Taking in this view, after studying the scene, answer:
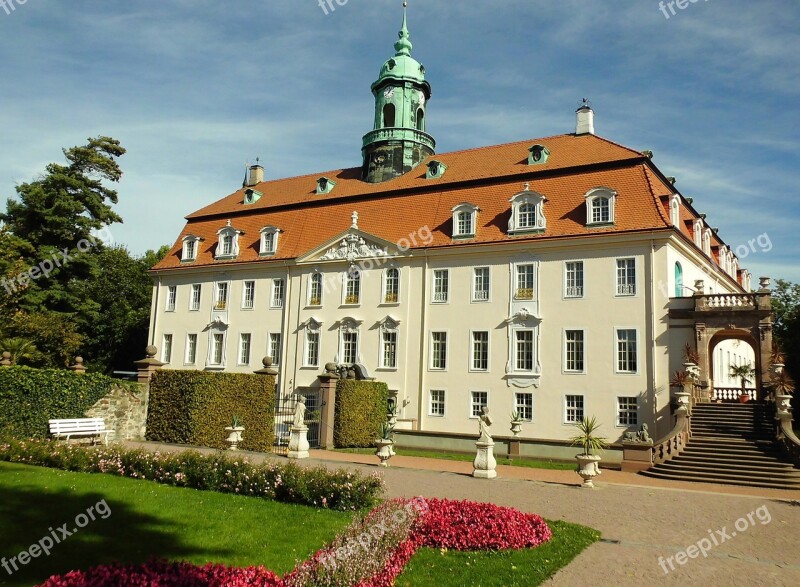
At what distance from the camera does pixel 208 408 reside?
2236 centimetres

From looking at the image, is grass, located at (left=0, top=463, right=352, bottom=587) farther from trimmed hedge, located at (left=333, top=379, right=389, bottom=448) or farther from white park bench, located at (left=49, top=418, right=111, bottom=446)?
trimmed hedge, located at (left=333, top=379, right=389, bottom=448)

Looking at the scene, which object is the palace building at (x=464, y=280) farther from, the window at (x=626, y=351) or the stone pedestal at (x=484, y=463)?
the stone pedestal at (x=484, y=463)

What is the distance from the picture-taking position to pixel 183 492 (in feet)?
41.5

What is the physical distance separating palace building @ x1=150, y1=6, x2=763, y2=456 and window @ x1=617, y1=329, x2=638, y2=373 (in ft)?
0.18

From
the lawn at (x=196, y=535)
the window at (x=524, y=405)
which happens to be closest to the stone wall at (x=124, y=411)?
the lawn at (x=196, y=535)

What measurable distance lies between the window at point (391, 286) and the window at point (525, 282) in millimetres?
6111

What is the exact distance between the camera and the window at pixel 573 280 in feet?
89.4

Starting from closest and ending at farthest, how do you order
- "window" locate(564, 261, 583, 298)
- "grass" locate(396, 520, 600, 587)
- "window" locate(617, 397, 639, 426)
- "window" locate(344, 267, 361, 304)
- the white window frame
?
"grass" locate(396, 520, 600, 587), "window" locate(617, 397, 639, 426), "window" locate(564, 261, 583, 298), the white window frame, "window" locate(344, 267, 361, 304)

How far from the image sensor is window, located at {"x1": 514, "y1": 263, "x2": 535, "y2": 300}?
92.5 ft

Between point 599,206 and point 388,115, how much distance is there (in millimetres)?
15812

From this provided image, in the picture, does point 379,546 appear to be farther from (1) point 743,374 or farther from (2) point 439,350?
(1) point 743,374

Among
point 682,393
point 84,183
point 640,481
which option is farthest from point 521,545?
point 84,183

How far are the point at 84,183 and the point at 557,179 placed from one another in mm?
28586

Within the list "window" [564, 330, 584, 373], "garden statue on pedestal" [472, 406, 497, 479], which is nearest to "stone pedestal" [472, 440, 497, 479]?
"garden statue on pedestal" [472, 406, 497, 479]
